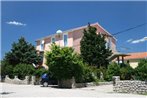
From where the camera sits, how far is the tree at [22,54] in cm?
5166

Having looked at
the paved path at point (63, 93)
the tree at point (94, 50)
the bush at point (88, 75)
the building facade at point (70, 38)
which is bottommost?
the paved path at point (63, 93)

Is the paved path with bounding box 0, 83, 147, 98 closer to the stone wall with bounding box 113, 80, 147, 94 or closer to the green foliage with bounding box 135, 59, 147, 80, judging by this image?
the stone wall with bounding box 113, 80, 147, 94

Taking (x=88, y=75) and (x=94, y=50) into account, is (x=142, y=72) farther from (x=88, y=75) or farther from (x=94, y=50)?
(x=94, y=50)

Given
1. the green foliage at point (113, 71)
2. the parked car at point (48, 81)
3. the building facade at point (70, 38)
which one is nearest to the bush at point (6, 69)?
the building facade at point (70, 38)

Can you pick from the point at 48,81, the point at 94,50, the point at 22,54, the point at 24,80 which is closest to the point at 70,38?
the point at 94,50

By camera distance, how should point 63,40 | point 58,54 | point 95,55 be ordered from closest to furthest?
point 58,54, point 95,55, point 63,40

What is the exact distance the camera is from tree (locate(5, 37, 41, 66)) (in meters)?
51.7

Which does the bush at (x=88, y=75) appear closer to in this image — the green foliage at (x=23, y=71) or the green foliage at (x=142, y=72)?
the green foliage at (x=142, y=72)

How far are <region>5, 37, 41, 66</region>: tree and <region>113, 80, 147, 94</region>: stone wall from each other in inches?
1158

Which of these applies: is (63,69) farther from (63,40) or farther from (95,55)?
(63,40)

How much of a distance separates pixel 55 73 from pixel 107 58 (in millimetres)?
14582

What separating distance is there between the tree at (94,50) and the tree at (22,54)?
11668 millimetres

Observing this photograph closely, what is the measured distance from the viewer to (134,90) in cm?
2366

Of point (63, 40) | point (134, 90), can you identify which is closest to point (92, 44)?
point (63, 40)
